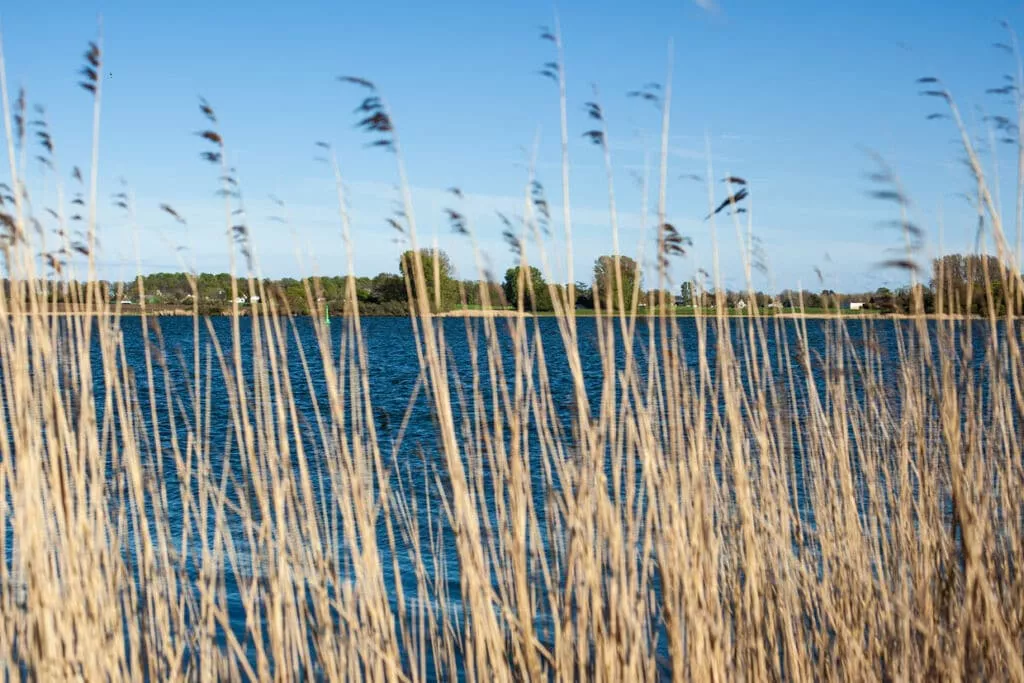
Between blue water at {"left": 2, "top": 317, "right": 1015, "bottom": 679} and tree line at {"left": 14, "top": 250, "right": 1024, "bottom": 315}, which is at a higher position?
tree line at {"left": 14, "top": 250, "right": 1024, "bottom": 315}

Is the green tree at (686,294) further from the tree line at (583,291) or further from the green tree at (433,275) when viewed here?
the green tree at (433,275)

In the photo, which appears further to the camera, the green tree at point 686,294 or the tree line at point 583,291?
the green tree at point 686,294

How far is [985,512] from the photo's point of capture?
103 inches

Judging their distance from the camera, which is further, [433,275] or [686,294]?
[686,294]

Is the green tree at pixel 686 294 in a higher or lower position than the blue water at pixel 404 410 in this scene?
higher

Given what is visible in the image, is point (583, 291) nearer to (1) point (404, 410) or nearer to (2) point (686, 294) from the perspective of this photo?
(2) point (686, 294)

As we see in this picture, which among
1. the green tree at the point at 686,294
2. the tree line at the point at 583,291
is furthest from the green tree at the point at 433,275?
the green tree at the point at 686,294

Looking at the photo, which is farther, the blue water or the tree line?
the blue water

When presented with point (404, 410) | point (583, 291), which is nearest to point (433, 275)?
point (583, 291)

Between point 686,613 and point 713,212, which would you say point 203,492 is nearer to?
point 686,613

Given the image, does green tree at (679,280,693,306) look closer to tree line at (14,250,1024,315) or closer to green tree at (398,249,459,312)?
tree line at (14,250,1024,315)

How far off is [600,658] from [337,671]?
766 mm

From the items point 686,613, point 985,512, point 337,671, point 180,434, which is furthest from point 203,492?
point 180,434

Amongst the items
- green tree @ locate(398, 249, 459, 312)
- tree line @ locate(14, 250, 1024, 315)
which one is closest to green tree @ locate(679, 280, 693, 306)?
tree line @ locate(14, 250, 1024, 315)
